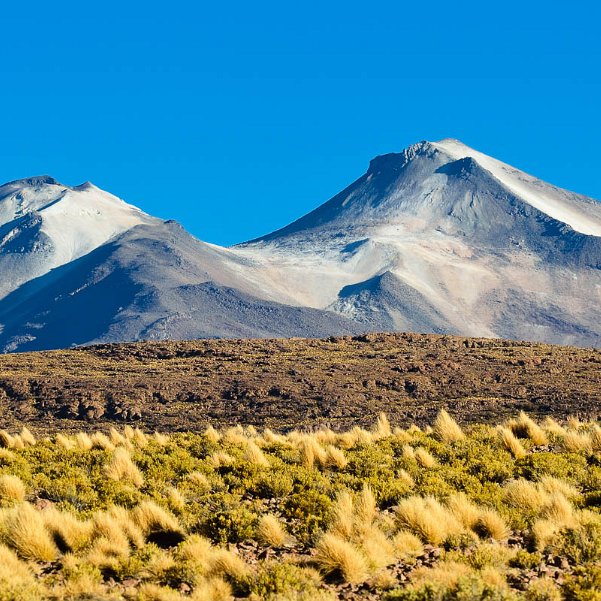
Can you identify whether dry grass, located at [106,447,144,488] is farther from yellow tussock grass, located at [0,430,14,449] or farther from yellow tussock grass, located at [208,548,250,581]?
yellow tussock grass, located at [208,548,250,581]

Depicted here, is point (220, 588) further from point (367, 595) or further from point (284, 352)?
point (284, 352)

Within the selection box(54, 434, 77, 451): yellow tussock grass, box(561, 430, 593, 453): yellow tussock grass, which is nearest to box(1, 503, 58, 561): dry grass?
box(54, 434, 77, 451): yellow tussock grass

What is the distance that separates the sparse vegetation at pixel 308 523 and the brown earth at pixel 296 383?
1829cm

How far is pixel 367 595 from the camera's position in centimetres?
1204

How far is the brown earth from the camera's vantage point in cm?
4222

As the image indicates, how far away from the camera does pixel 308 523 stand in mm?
14867

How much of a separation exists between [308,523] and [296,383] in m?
34.8

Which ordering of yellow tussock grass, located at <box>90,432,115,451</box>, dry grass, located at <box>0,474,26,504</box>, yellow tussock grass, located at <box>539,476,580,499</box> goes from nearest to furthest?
1. yellow tussock grass, located at <box>539,476,580,499</box>
2. dry grass, located at <box>0,474,26,504</box>
3. yellow tussock grass, located at <box>90,432,115,451</box>

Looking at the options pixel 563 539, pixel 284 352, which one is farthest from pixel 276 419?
pixel 563 539

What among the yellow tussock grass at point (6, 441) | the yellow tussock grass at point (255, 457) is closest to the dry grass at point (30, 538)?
the yellow tussock grass at point (255, 457)

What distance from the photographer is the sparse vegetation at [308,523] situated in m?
12.0

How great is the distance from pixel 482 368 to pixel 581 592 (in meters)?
41.2

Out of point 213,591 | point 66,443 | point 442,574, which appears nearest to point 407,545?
point 442,574

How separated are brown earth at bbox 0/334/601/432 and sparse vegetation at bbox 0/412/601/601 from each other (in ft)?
60.0
